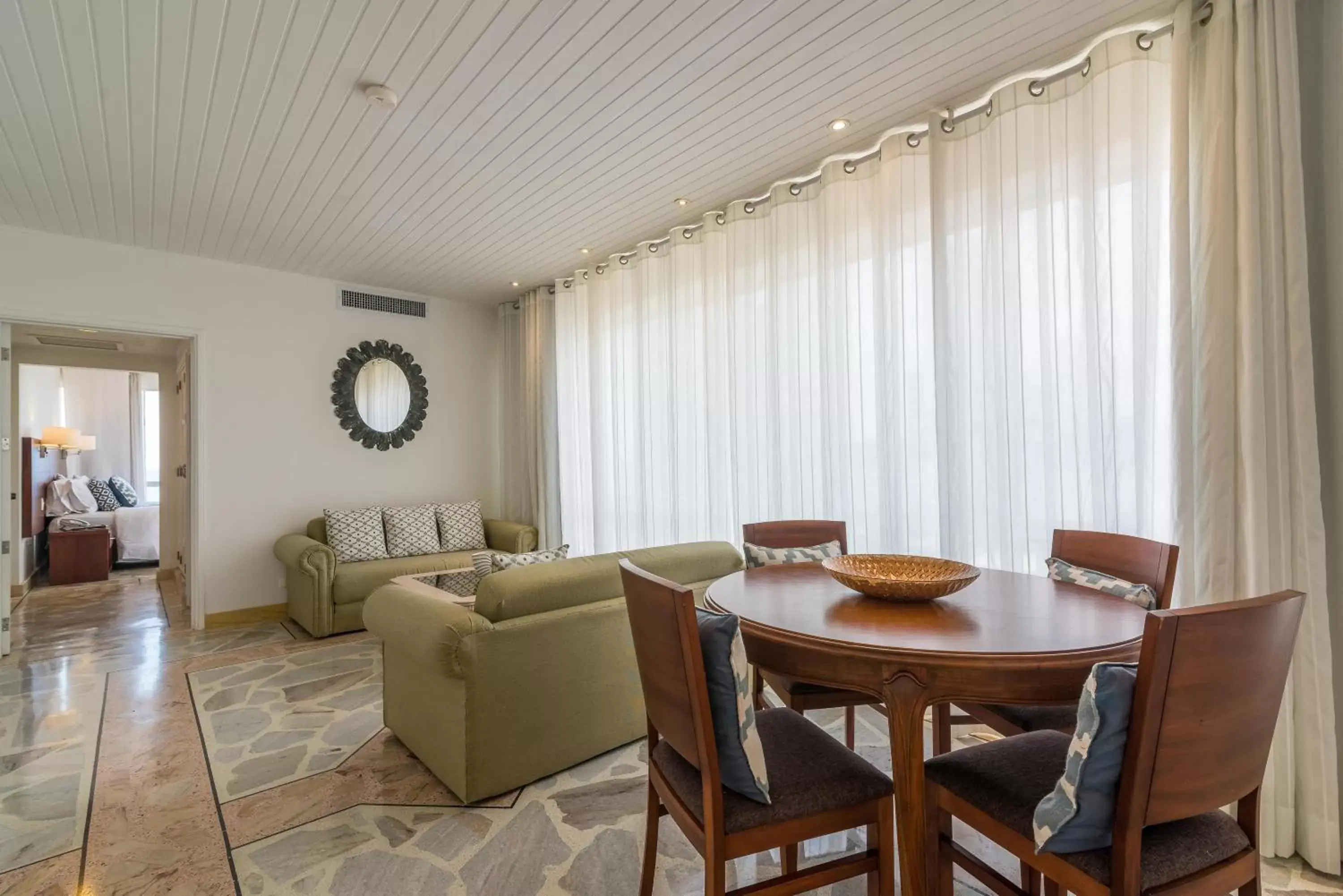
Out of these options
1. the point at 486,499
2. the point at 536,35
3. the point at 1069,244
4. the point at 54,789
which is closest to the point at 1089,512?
the point at 1069,244

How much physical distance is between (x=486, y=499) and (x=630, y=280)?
2.72 m

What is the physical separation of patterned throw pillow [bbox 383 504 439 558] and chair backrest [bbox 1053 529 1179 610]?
4352 mm

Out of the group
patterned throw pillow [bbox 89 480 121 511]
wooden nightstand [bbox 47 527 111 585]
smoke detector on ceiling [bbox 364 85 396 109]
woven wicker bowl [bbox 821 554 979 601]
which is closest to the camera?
woven wicker bowl [bbox 821 554 979 601]

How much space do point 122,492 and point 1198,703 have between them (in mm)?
10298

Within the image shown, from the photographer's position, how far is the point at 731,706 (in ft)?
3.96

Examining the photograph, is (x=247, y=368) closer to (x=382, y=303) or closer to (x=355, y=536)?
(x=382, y=303)

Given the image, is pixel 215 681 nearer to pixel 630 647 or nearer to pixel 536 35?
pixel 630 647

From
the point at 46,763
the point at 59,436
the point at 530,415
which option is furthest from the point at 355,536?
the point at 59,436

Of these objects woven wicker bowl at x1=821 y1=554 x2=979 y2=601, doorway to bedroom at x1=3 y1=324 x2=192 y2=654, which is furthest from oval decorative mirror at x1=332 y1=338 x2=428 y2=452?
woven wicker bowl at x1=821 y1=554 x2=979 y2=601

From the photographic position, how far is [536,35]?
6.77ft

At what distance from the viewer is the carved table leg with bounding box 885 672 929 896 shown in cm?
123

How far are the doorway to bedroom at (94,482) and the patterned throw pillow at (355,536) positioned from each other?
107 cm

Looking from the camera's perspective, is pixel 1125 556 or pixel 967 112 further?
pixel 967 112

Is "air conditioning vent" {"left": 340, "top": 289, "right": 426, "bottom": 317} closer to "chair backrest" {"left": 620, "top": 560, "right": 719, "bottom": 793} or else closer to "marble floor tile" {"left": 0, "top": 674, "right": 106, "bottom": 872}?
"marble floor tile" {"left": 0, "top": 674, "right": 106, "bottom": 872}
